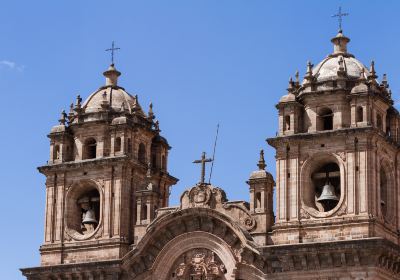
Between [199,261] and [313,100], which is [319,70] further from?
[199,261]

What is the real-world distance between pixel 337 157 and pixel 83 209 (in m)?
12.4

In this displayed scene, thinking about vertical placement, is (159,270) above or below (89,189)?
below

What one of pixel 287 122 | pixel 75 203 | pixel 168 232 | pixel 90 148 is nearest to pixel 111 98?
pixel 90 148

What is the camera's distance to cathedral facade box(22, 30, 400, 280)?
50.4 meters

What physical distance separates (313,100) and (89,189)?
36.5 feet

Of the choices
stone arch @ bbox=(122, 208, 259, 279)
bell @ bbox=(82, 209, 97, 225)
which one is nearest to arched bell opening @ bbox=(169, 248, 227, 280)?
stone arch @ bbox=(122, 208, 259, 279)

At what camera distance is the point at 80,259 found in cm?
5531

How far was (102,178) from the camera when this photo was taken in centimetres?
5609

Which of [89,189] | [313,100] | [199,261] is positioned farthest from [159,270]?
[313,100]

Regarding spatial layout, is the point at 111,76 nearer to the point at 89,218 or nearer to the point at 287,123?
the point at 89,218

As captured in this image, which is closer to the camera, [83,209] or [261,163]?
[261,163]

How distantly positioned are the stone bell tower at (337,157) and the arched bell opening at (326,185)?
0.13 feet

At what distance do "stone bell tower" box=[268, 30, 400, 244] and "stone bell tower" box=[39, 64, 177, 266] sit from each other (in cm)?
661

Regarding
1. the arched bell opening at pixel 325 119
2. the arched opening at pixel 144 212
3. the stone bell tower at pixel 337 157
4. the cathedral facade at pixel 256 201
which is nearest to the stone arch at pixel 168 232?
the cathedral facade at pixel 256 201
